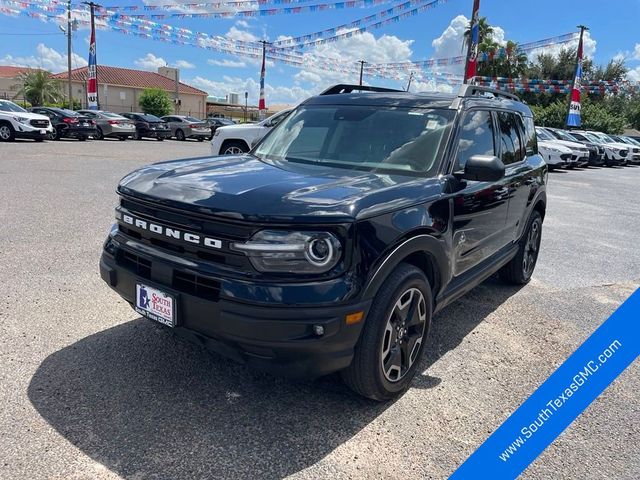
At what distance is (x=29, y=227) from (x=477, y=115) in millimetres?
5436

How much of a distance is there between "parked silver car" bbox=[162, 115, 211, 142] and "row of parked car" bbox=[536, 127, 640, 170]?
1793 cm

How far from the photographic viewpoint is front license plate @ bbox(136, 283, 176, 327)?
272 cm

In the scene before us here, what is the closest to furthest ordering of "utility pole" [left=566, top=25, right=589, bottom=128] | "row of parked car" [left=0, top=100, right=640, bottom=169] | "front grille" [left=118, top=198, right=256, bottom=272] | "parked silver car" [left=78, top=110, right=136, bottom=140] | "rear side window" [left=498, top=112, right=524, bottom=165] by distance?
"front grille" [left=118, top=198, right=256, bottom=272], "rear side window" [left=498, top=112, right=524, bottom=165], "row of parked car" [left=0, top=100, right=640, bottom=169], "parked silver car" [left=78, top=110, right=136, bottom=140], "utility pole" [left=566, top=25, right=589, bottom=128]

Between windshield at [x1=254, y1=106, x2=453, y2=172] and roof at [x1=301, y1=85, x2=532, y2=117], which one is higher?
roof at [x1=301, y1=85, x2=532, y2=117]

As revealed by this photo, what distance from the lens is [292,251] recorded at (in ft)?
8.20

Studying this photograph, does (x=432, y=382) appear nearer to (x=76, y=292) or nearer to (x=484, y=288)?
(x=484, y=288)

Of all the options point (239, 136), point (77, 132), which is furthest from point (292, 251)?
point (77, 132)

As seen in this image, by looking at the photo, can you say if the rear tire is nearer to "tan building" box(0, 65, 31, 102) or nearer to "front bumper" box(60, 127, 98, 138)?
"front bumper" box(60, 127, 98, 138)

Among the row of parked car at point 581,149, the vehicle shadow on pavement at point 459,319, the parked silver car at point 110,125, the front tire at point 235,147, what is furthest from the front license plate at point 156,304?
the parked silver car at point 110,125

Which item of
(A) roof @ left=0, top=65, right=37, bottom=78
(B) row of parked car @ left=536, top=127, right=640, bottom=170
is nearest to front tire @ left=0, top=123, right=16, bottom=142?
(B) row of parked car @ left=536, top=127, right=640, bottom=170

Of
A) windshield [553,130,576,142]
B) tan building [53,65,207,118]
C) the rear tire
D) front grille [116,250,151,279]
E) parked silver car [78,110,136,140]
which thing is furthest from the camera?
tan building [53,65,207,118]

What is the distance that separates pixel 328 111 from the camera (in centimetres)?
423

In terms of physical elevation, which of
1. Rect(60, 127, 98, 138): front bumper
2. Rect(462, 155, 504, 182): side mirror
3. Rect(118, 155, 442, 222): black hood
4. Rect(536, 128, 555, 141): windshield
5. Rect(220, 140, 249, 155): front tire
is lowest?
Rect(60, 127, 98, 138): front bumper

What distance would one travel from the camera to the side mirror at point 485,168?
127 inches
